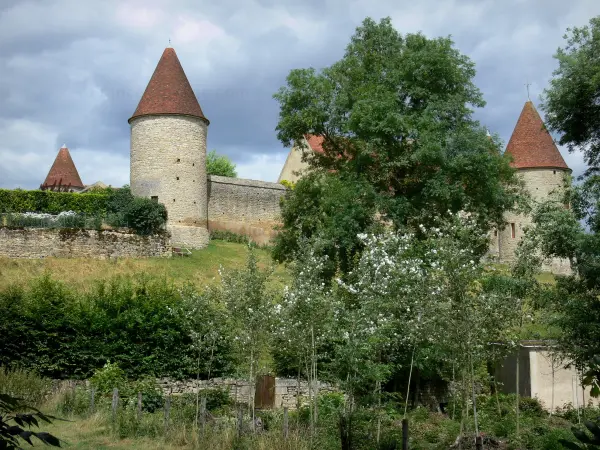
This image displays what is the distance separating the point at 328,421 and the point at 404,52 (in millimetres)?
13853

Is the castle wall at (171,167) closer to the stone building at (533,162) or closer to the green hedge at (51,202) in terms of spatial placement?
the green hedge at (51,202)

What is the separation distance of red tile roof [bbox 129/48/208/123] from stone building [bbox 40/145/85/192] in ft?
46.4

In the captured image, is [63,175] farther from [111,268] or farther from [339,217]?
[339,217]

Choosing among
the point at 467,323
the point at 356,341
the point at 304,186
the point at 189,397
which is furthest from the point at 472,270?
the point at 304,186

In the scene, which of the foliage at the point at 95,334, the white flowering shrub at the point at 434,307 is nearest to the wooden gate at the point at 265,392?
the foliage at the point at 95,334

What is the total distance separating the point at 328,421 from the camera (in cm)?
1179

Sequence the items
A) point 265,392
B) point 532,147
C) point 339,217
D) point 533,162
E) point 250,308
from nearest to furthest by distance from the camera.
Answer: point 250,308 → point 265,392 → point 339,217 → point 533,162 → point 532,147

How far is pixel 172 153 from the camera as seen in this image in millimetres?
34125

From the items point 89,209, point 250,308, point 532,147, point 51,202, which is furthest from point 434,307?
point 532,147

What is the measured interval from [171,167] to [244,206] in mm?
7031

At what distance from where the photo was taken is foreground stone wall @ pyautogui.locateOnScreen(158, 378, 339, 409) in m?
16.5

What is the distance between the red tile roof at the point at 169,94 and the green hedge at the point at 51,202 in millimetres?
5074

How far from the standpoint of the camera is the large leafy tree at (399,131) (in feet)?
65.1

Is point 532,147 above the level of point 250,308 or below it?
above
